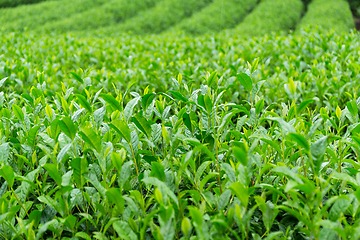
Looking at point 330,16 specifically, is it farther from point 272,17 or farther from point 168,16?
point 168,16

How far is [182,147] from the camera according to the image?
159 centimetres

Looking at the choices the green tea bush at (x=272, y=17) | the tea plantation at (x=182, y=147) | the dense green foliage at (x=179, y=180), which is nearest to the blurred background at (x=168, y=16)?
the green tea bush at (x=272, y=17)

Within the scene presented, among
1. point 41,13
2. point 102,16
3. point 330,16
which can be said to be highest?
point 41,13

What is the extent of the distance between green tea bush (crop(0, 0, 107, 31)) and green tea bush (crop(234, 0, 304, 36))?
10.1m

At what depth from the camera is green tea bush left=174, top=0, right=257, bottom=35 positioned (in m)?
16.5

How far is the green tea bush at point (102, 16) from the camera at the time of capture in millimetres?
14656

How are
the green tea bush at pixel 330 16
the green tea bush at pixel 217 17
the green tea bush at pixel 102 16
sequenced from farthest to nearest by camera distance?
the green tea bush at pixel 330 16 → the green tea bush at pixel 217 17 → the green tea bush at pixel 102 16

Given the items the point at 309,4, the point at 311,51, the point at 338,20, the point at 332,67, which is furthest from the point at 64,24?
the point at 309,4

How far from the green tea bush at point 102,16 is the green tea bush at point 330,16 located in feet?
36.1

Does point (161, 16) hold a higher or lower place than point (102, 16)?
lower

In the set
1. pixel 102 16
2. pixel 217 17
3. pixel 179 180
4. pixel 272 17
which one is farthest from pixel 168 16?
pixel 179 180

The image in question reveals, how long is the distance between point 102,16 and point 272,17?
11.4m

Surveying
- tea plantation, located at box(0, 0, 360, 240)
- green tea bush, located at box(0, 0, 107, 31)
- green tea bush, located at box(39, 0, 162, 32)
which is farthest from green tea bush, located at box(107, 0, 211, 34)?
tea plantation, located at box(0, 0, 360, 240)

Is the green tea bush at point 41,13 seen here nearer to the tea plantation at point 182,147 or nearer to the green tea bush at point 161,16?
the green tea bush at point 161,16
